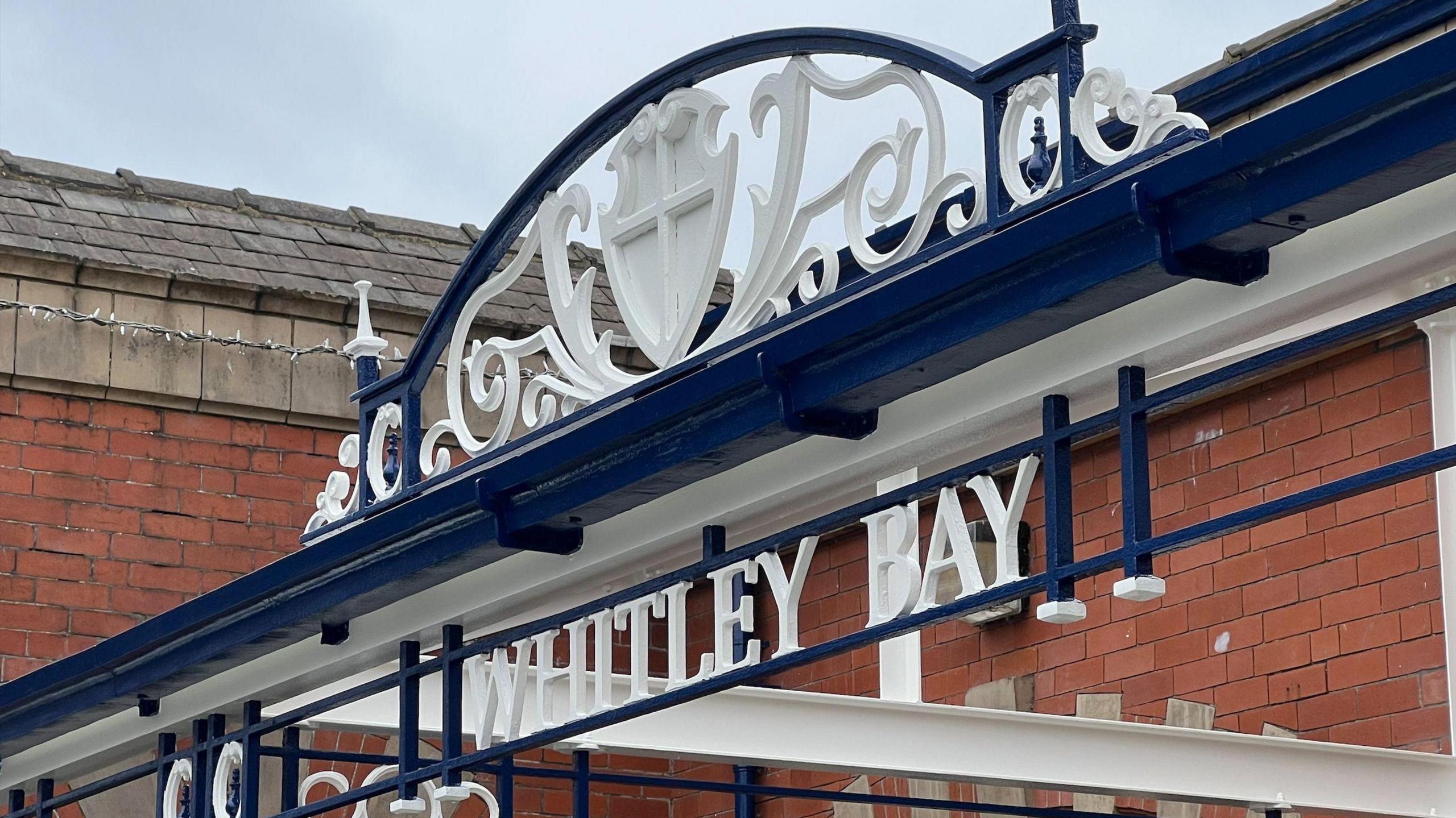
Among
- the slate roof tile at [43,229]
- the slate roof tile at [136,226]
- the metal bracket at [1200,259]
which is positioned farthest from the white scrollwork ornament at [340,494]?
the slate roof tile at [136,226]

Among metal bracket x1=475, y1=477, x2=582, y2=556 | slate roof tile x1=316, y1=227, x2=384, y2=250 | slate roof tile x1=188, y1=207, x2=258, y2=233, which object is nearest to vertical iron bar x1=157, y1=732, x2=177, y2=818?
metal bracket x1=475, y1=477, x2=582, y2=556

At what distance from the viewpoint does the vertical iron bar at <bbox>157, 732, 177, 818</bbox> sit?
262 inches

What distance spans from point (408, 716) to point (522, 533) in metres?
0.90

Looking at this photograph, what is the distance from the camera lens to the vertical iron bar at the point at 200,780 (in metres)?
6.53

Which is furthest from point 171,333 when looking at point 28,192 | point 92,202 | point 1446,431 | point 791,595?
point 791,595

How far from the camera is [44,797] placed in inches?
297

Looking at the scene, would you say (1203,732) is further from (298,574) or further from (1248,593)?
(298,574)

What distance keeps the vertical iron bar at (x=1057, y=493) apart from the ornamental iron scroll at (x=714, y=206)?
0.37 m

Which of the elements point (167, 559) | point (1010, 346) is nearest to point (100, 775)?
point (167, 559)

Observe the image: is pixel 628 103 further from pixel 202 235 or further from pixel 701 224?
pixel 202 235

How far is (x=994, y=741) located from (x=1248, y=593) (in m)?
1.23

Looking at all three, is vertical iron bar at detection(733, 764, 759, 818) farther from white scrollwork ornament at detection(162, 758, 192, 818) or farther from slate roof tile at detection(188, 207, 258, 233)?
slate roof tile at detection(188, 207, 258, 233)

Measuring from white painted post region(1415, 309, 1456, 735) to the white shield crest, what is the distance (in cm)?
303

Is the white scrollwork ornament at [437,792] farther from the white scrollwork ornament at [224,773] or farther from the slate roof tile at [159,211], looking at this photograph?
the slate roof tile at [159,211]
